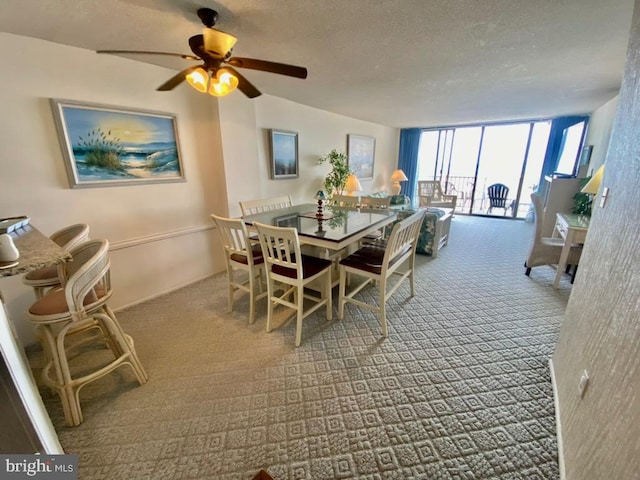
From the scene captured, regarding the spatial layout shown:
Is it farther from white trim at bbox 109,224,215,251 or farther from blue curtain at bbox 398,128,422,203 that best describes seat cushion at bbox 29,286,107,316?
blue curtain at bbox 398,128,422,203

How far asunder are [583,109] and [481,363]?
5.30 m

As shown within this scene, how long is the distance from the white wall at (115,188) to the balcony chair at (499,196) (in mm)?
6681

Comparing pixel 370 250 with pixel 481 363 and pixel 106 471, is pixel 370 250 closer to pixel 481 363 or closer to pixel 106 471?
pixel 481 363

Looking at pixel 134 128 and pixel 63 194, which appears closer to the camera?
pixel 63 194

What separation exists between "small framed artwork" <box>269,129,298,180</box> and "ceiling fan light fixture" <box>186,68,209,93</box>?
1.91 metres

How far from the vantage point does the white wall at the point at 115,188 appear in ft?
6.04

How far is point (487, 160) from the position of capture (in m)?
6.56

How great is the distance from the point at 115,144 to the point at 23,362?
1.89 meters

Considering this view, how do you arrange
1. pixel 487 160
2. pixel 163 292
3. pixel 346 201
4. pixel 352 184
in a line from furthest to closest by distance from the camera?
pixel 487 160 < pixel 352 184 < pixel 346 201 < pixel 163 292

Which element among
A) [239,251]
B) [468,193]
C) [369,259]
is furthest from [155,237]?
[468,193]

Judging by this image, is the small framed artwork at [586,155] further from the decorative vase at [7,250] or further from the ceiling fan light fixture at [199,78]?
the decorative vase at [7,250]

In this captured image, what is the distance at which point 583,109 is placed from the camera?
14.6ft

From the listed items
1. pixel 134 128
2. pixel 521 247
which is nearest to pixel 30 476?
pixel 134 128

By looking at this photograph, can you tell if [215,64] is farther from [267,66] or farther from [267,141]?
[267,141]
